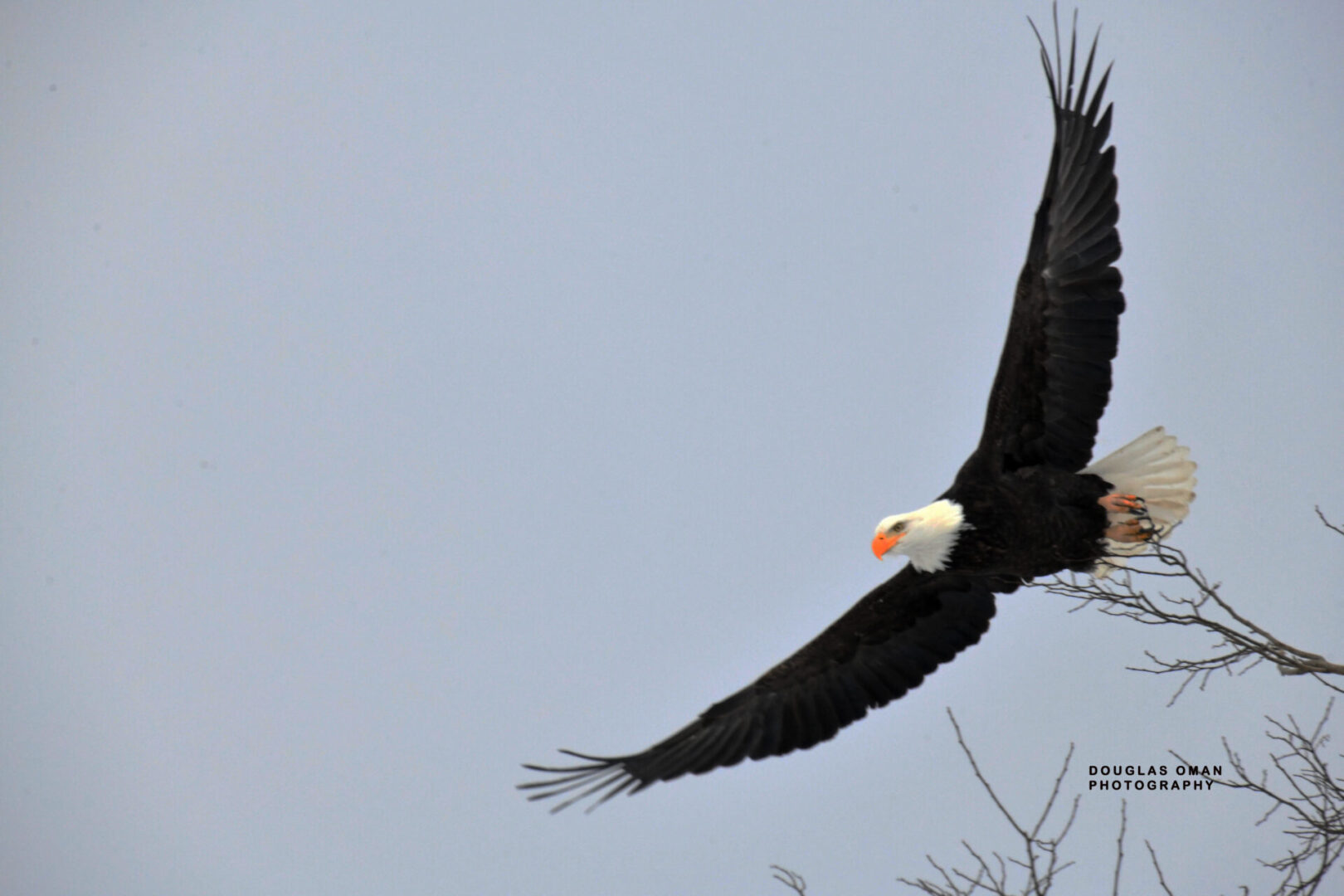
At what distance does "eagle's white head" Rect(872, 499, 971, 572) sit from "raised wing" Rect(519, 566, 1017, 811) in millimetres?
452

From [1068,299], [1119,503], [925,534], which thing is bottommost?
[1119,503]

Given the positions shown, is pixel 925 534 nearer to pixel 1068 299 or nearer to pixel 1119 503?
pixel 1119 503

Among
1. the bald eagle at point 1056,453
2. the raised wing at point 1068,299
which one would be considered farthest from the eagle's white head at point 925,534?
the raised wing at point 1068,299

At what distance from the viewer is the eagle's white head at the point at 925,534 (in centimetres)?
655

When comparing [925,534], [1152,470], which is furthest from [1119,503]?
[925,534]

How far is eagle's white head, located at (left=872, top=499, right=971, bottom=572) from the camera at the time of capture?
655cm

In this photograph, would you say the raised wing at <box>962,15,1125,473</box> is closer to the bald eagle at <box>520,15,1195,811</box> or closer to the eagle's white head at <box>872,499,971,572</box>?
the bald eagle at <box>520,15,1195,811</box>

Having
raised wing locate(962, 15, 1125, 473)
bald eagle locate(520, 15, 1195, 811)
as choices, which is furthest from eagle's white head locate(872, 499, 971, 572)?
raised wing locate(962, 15, 1125, 473)

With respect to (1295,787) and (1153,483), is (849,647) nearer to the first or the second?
(1153,483)

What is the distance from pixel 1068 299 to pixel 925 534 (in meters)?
1.49

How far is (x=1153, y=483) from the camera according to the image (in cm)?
668

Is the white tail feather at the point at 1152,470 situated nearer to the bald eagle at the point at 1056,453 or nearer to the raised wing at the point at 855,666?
the bald eagle at the point at 1056,453

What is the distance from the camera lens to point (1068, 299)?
21.1 ft

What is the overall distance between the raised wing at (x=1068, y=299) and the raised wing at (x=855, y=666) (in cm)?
116
